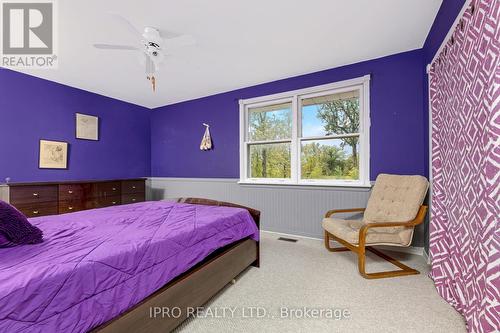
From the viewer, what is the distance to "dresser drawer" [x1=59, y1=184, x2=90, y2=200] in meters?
3.24

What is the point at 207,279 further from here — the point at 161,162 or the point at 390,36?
the point at 161,162

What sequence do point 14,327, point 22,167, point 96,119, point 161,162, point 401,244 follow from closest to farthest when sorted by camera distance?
point 14,327 → point 401,244 → point 22,167 → point 96,119 → point 161,162

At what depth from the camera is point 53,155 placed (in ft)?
11.6

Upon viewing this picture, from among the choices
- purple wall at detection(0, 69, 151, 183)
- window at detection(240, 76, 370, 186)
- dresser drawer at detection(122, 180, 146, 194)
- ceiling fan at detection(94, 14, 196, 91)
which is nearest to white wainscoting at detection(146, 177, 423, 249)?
window at detection(240, 76, 370, 186)

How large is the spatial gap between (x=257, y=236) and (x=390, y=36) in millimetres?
2663

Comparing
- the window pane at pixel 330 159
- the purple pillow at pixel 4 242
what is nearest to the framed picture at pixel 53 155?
the purple pillow at pixel 4 242

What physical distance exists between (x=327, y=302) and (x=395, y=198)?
1499 millimetres

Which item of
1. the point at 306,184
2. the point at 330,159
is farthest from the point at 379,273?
the point at 330,159

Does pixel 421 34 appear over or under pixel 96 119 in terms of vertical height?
over

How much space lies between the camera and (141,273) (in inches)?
46.3

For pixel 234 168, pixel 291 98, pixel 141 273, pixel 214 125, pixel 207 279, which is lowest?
pixel 207 279

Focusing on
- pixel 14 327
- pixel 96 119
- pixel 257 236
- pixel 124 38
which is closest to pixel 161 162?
pixel 96 119

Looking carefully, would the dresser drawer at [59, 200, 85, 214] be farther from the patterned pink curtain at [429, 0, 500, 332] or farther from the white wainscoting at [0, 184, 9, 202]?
the patterned pink curtain at [429, 0, 500, 332]

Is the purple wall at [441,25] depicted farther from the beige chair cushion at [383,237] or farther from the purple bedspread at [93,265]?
the purple bedspread at [93,265]
